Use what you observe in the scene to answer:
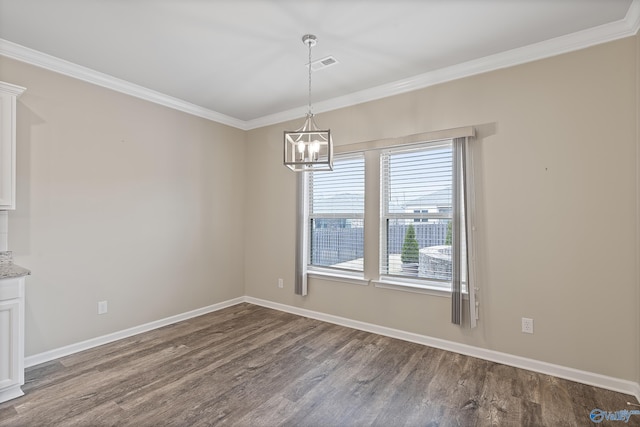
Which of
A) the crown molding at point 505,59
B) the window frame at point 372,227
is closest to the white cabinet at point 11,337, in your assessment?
the window frame at point 372,227

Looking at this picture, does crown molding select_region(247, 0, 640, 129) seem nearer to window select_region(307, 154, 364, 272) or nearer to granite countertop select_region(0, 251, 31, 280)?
window select_region(307, 154, 364, 272)

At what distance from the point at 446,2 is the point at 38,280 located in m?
4.20

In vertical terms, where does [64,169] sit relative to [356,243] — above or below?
above

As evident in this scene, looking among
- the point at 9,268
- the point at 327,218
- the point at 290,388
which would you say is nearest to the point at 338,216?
the point at 327,218

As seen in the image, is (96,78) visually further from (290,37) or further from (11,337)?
(11,337)

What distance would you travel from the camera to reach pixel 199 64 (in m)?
3.13

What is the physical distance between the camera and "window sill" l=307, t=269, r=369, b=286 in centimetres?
384

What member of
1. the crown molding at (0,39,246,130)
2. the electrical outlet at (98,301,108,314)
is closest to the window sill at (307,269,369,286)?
the electrical outlet at (98,301,108,314)

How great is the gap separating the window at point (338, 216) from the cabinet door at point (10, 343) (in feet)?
9.61

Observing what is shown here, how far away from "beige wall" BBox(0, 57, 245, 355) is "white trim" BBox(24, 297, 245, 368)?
0.18ft

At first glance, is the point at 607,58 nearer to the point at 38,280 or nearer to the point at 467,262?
the point at 467,262

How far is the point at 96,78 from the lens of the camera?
3.30 m

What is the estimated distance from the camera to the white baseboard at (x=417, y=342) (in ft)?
8.27

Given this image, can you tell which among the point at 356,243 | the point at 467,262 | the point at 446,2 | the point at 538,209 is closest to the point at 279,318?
the point at 356,243
